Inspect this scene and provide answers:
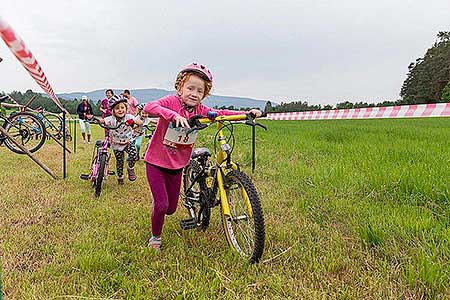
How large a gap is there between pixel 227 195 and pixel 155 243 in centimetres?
75

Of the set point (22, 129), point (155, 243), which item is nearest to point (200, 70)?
point (155, 243)

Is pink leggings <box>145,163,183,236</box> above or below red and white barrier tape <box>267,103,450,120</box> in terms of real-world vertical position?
below

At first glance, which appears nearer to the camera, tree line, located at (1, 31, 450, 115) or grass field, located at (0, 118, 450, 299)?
grass field, located at (0, 118, 450, 299)

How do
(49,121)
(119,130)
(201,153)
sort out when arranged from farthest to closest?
(49,121), (119,130), (201,153)

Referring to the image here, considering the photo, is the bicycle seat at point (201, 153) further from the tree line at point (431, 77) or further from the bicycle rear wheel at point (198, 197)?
the tree line at point (431, 77)

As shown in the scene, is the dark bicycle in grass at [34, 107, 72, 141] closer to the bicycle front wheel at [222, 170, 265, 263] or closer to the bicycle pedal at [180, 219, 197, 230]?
the bicycle pedal at [180, 219, 197, 230]

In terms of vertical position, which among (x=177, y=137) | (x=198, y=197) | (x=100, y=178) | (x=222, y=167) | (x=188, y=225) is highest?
(x=177, y=137)

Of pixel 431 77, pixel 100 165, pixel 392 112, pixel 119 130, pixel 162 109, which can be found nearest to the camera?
pixel 162 109

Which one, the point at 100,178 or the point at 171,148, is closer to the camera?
the point at 171,148

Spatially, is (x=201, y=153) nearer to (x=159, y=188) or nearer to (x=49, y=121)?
(x=159, y=188)

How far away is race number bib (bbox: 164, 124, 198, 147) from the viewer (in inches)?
118

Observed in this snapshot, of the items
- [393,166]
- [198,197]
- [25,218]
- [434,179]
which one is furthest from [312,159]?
[25,218]

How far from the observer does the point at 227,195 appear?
2943 mm

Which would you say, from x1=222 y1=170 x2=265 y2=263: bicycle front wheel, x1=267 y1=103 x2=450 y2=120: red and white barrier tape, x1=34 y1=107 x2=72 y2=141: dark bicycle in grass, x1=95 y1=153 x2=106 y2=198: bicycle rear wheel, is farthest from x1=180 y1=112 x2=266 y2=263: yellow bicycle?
x1=34 y1=107 x2=72 y2=141: dark bicycle in grass
